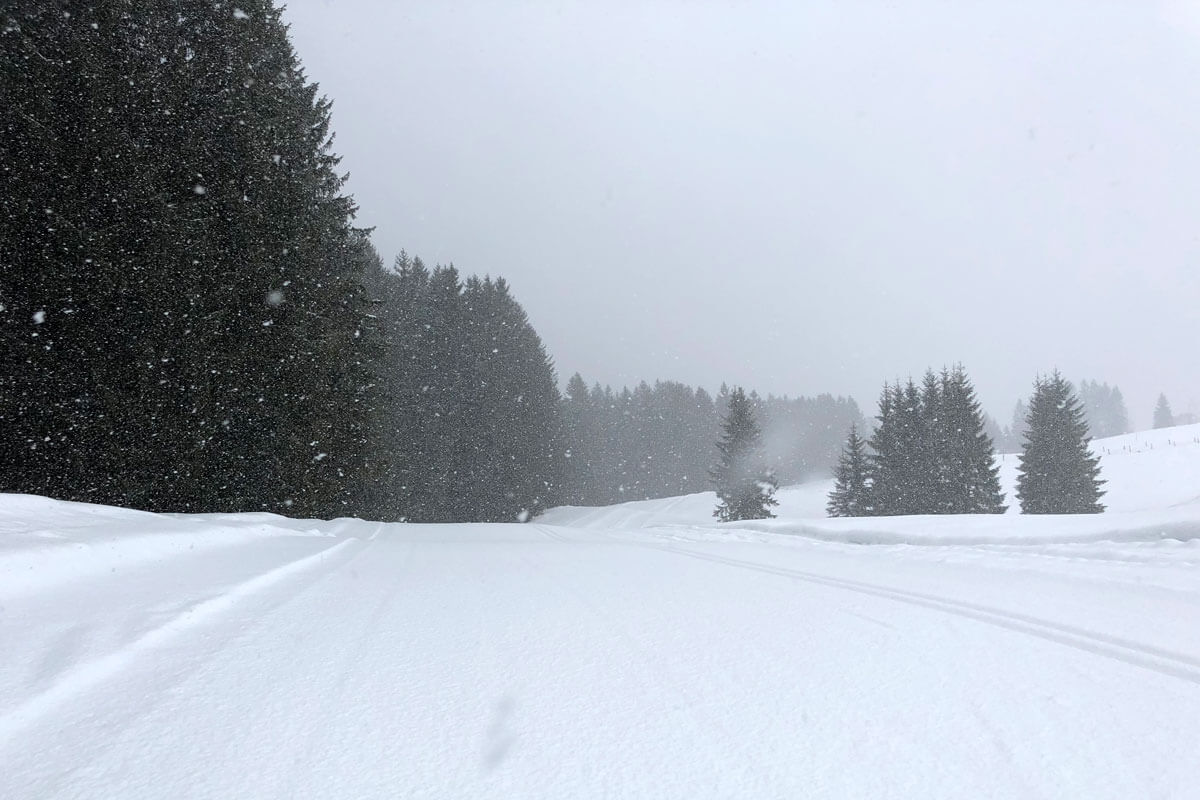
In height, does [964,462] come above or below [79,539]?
above

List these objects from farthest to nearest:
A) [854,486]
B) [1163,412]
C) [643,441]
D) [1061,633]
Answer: [1163,412] → [643,441] → [854,486] → [1061,633]

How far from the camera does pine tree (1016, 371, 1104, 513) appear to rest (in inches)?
1192

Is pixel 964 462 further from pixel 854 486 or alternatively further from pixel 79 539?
pixel 79 539

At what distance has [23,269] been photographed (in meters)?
9.38

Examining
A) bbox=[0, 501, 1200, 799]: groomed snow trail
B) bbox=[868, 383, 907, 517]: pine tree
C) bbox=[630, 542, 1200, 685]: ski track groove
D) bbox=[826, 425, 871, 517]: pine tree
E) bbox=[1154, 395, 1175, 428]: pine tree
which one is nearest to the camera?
bbox=[0, 501, 1200, 799]: groomed snow trail

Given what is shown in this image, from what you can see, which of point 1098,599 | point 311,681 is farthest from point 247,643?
point 1098,599

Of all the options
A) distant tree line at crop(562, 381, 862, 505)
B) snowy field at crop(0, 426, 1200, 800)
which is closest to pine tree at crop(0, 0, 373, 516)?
snowy field at crop(0, 426, 1200, 800)

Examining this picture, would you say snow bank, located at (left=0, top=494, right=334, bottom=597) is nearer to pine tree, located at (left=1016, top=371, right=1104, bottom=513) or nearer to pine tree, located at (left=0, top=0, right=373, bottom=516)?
pine tree, located at (left=0, top=0, right=373, bottom=516)

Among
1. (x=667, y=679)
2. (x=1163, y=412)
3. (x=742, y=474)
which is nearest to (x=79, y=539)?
(x=667, y=679)

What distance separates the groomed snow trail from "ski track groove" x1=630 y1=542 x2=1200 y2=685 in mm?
24

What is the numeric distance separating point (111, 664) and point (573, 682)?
1.70 m

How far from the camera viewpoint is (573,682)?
217cm

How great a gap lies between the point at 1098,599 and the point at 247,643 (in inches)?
190

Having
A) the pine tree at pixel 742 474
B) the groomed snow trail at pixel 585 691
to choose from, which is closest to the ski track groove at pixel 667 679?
the groomed snow trail at pixel 585 691
